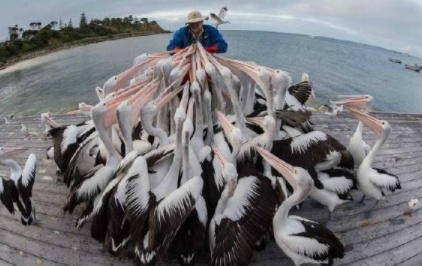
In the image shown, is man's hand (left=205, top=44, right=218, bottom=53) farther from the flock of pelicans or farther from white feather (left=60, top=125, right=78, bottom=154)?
white feather (left=60, top=125, right=78, bottom=154)

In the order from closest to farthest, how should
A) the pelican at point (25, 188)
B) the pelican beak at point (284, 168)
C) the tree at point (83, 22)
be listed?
the pelican beak at point (284, 168)
the pelican at point (25, 188)
the tree at point (83, 22)

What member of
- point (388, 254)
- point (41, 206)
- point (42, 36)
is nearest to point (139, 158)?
point (41, 206)

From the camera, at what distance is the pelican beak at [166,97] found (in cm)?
365

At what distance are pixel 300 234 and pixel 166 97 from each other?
1.79 metres

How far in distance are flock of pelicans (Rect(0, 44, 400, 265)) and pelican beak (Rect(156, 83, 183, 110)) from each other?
0.01 meters

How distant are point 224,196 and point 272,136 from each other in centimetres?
77

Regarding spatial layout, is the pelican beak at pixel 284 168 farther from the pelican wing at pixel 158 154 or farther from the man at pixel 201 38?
the man at pixel 201 38

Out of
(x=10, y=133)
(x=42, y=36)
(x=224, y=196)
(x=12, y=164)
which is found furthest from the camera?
(x=42, y=36)

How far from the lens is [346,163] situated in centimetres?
402

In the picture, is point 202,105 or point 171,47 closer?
point 202,105

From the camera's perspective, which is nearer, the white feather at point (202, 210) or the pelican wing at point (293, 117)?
the white feather at point (202, 210)

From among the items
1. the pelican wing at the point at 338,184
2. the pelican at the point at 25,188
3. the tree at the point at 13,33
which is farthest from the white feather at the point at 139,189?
the tree at the point at 13,33

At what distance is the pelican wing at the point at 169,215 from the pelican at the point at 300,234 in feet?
2.29

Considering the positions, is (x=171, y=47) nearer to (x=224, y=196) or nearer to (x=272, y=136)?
(x=272, y=136)
